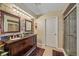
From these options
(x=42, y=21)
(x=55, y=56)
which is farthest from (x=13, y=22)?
(x=55, y=56)

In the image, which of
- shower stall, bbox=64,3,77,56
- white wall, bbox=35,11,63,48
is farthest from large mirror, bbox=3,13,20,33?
shower stall, bbox=64,3,77,56

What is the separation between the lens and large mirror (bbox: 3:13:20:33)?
5.99 ft

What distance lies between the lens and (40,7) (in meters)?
2.01

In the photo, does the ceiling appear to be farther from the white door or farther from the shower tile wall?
the shower tile wall

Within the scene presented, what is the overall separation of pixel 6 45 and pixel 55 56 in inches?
35.1

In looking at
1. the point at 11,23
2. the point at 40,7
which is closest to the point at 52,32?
the point at 40,7

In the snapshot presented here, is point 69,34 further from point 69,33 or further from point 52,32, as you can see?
point 52,32

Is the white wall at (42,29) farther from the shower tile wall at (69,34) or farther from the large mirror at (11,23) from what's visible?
the large mirror at (11,23)

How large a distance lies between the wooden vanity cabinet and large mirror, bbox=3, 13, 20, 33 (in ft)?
0.81

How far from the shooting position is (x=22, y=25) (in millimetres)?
2068

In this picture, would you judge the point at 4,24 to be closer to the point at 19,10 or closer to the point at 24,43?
the point at 19,10

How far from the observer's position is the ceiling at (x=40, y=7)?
1955mm

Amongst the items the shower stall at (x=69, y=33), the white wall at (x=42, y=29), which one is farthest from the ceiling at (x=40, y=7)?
the shower stall at (x=69, y=33)

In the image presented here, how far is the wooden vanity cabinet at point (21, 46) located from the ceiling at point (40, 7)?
1.69ft
